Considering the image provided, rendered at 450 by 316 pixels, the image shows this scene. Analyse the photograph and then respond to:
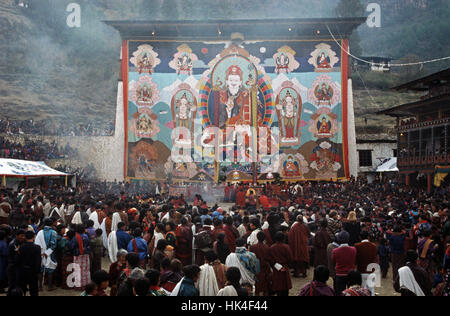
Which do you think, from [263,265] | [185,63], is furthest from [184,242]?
[185,63]

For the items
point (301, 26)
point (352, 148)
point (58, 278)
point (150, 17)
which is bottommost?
point (58, 278)

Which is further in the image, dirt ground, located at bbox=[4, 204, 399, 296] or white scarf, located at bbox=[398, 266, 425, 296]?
dirt ground, located at bbox=[4, 204, 399, 296]

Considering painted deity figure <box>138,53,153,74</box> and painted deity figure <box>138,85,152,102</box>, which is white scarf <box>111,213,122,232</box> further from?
painted deity figure <box>138,53,153,74</box>

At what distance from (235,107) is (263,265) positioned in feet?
67.3

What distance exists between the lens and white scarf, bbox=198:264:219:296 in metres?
4.53

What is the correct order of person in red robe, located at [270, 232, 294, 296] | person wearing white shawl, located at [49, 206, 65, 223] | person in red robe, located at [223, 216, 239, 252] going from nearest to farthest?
person in red robe, located at [270, 232, 294, 296], person in red robe, located at [223, 216, 239, 252], person wearing white shawl, located at [49, 206, 65, 223]

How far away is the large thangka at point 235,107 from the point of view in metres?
25.3

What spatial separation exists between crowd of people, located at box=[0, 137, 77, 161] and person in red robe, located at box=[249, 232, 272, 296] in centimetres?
2123

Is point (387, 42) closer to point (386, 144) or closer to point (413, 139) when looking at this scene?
point (386, 144)

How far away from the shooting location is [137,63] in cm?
2583

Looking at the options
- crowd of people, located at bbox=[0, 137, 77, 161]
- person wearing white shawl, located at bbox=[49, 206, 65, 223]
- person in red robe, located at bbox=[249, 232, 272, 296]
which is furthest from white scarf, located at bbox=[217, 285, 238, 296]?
crowd of people, located at bbox=[0, 137, 77, 161]
